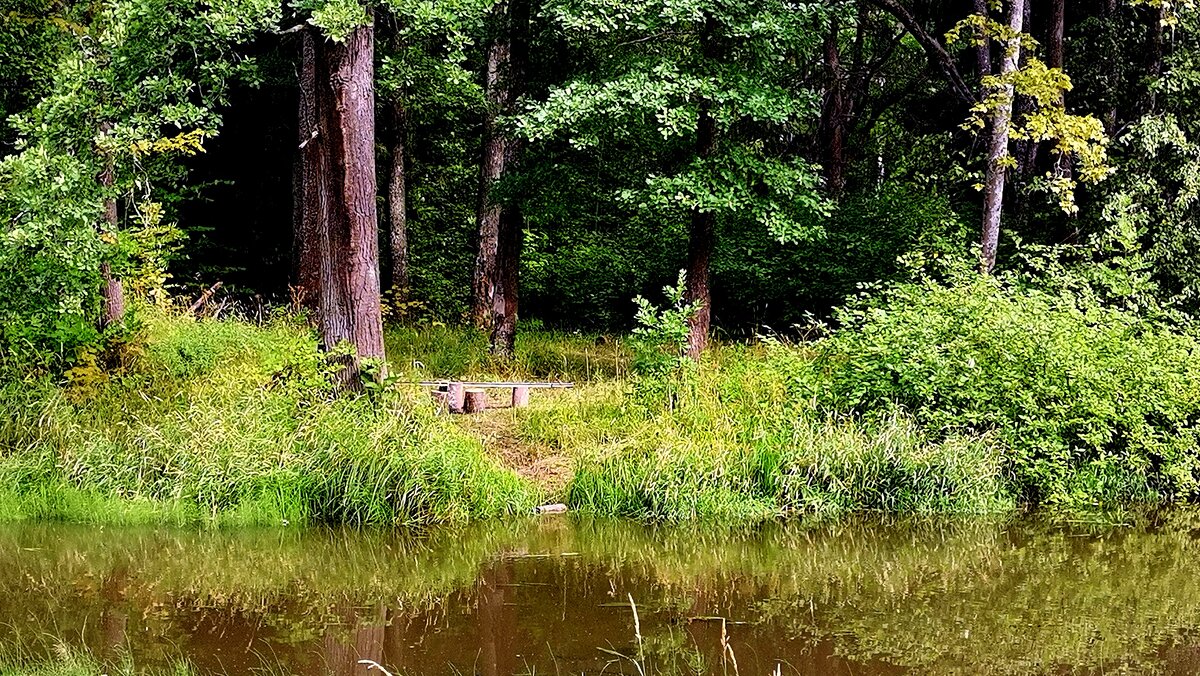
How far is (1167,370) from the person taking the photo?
35.7ft

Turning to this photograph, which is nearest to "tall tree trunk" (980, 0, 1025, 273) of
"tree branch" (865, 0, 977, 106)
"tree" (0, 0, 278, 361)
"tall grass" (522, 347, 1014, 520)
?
"tree branch" (865, 0, 977, 106)

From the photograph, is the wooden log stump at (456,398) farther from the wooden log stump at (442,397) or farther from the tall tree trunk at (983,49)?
the tall tree trunk at (983,49)

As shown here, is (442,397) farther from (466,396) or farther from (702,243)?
(702,243)

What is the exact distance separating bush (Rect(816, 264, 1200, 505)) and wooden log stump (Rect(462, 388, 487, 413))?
3274 millimetres

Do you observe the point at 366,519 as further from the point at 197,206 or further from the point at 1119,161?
the point at 197,206

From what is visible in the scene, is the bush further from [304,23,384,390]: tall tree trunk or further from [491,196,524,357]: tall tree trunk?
[491,196,524,357]: tall tree trunk

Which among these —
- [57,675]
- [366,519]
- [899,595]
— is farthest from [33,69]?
[899,595]

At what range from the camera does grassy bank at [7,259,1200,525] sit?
9016 millimetres

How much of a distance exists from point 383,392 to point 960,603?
5.56m

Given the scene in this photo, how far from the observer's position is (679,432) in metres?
10.2

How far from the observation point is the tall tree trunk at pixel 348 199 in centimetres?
1017

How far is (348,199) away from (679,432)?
377 cm

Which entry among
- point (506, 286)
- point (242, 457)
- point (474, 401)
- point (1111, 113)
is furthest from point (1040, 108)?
point (242, 457)

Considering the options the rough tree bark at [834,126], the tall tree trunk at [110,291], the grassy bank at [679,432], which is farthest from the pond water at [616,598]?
the rough tree bark at [834,126]
